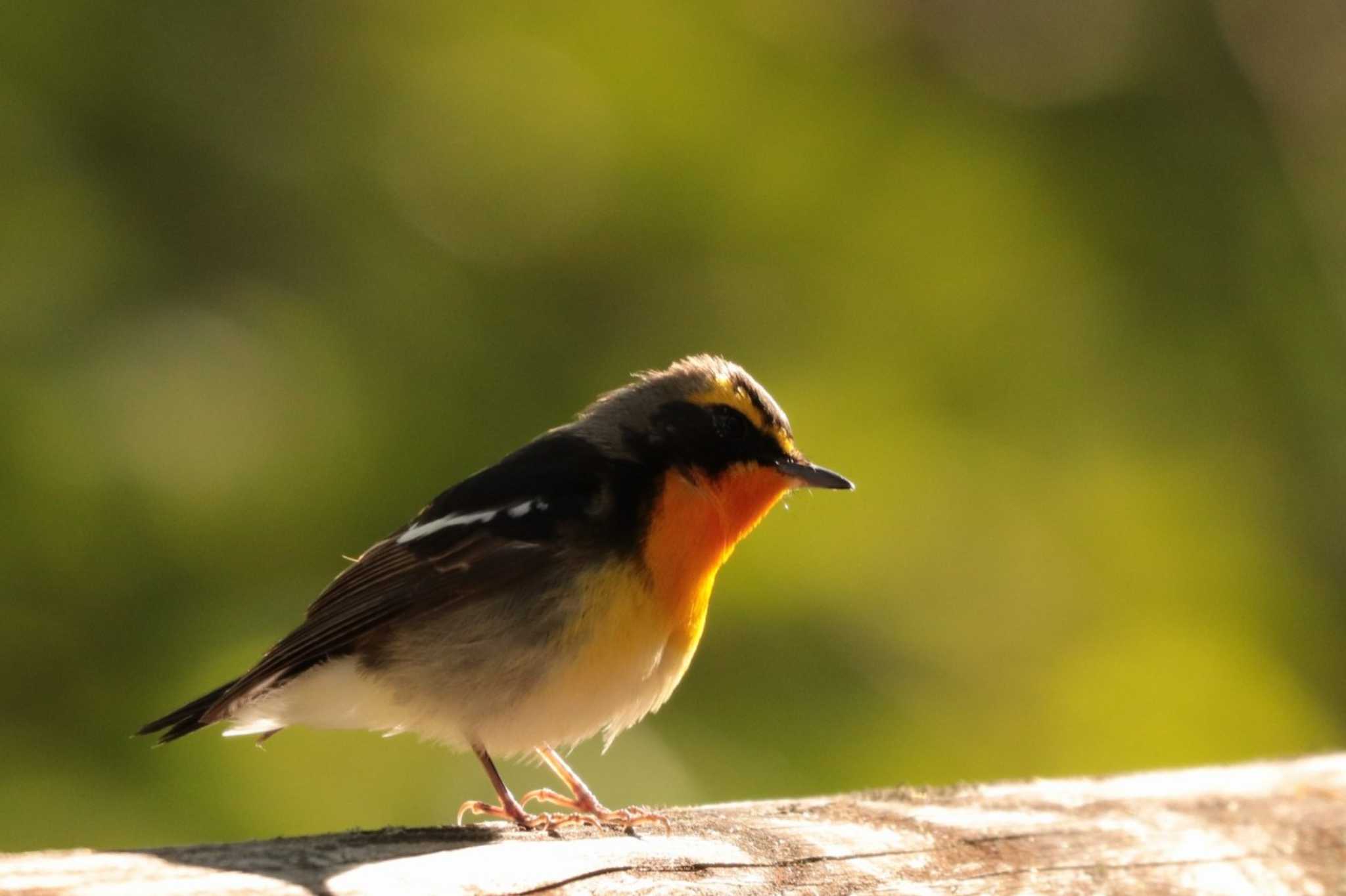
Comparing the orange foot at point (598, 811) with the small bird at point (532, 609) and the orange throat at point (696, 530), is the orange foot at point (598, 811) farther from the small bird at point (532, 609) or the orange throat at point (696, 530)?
the orange throat at point (696, 530)

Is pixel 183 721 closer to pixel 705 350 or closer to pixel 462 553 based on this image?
pixel 462 553

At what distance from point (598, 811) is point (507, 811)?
0.27 m

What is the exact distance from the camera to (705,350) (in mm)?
5484

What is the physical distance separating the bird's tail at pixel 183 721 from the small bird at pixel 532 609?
0.15m

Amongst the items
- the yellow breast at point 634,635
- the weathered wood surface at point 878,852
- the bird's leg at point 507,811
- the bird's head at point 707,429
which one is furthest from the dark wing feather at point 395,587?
the weathered wood surface at point 878,852

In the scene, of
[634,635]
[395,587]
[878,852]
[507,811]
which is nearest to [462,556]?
[395,587]

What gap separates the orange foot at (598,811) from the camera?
3.58m

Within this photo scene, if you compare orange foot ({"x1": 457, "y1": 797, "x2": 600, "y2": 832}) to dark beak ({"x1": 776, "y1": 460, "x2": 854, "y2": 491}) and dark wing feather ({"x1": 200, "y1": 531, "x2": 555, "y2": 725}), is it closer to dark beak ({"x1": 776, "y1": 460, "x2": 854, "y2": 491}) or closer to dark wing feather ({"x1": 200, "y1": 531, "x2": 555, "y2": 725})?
dark wing feather ({"x1": 200, "y1": 531, "x2": 555, "y2": 725})

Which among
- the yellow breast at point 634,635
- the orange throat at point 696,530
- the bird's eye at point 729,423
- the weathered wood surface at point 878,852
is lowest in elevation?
the weathered wood surface at point 878,852

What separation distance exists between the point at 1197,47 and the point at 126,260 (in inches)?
182

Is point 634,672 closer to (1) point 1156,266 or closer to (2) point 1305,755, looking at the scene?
(2) point 1305,755

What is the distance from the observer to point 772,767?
4332 millimetres

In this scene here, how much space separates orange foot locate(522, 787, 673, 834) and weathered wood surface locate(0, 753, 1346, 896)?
0.09 metres

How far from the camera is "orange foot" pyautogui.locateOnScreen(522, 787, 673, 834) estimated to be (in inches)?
141
